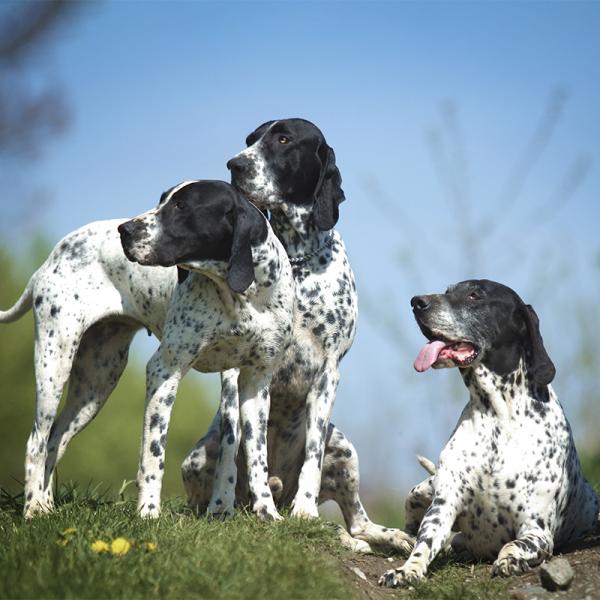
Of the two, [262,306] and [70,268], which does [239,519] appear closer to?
[262,306]

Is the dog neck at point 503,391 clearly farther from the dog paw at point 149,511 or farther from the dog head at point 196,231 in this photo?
the dog paw at point 149,511

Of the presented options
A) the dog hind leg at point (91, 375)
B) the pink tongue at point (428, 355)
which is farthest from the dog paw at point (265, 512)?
the dog hind leg at point (91, 375)

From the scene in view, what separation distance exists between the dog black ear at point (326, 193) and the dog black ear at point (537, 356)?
4.82ft

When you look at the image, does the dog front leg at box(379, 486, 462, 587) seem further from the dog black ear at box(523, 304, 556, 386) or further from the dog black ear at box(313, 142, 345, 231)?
the dog black ear at box(313, 142, 345, 231)

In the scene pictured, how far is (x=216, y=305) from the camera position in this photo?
666 centimetres

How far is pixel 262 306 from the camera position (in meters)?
6.74

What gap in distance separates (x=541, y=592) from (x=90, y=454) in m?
11.7

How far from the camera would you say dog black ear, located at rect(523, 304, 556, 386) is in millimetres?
6473

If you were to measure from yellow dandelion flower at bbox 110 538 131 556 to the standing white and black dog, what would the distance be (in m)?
1.57

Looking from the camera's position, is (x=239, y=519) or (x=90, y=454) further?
(x=90, y=454)

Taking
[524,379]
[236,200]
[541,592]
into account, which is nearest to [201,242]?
[236,200]

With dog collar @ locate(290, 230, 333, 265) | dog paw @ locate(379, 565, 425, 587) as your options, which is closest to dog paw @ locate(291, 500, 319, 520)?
dog paw @ locate(379, 565, 425, 587)

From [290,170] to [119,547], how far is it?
2836mm

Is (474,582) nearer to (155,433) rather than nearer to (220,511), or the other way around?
(220,511)
